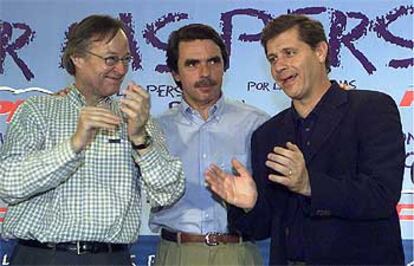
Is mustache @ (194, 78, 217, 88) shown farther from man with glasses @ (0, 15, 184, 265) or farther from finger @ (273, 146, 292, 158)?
finger @ (273, 146, 292, 158)

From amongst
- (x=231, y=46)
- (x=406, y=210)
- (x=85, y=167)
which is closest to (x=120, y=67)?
(x=85, y=167)

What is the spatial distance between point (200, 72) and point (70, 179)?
0.64 metres

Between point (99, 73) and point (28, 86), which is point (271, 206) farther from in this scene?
point (28, 86)

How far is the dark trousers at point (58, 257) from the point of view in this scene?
2.20m

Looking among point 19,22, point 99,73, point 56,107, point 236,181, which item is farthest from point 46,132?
point 19,22

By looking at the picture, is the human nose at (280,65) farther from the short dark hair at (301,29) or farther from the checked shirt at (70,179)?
the checked shirt at (70,179)

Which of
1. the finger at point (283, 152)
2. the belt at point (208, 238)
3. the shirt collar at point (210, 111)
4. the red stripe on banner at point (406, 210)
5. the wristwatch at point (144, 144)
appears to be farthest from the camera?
the red stripe on banner at point (406, 210)

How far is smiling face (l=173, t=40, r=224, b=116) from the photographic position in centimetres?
262

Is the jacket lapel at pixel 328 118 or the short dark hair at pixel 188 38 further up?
the short dark hair at pixel 188 38

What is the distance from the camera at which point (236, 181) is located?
2.28 meters

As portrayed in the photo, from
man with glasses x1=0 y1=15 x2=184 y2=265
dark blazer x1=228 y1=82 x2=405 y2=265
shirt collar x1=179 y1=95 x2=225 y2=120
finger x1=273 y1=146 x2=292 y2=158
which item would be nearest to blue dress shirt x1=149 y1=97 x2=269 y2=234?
shirt collar x1=179 y1=95 x2=225 y2=120

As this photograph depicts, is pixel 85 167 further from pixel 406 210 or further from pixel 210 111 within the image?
pixel 406 210

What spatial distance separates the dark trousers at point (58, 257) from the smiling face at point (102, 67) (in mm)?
496

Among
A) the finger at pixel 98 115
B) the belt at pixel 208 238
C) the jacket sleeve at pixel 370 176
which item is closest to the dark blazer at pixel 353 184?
the jacket sleeve at pixel 370 176
